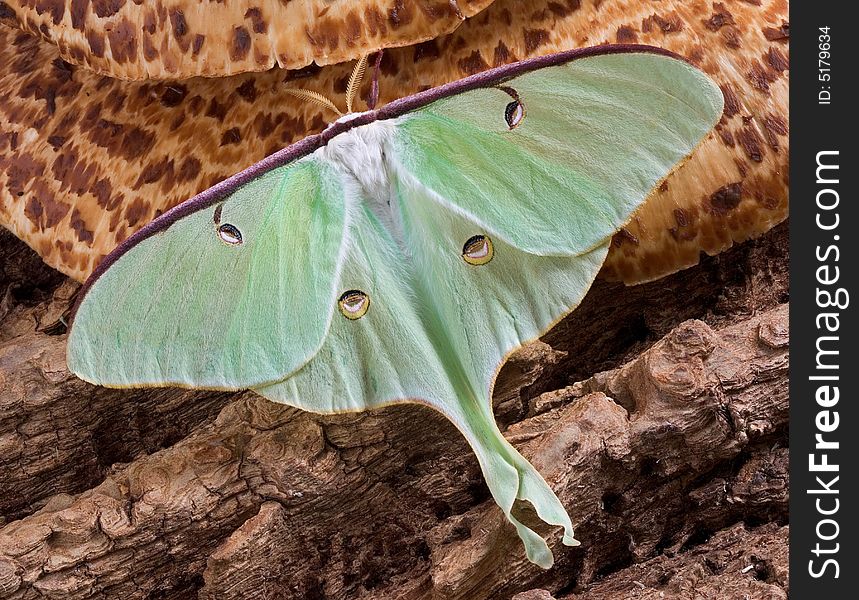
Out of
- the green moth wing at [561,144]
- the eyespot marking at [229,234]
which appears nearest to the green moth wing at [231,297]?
the eyespot marking at [229,234]

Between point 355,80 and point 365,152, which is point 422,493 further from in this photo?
point 355,80

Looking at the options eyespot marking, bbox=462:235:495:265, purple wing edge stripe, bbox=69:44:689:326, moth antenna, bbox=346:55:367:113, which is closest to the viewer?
purple wing edge stripe, bbox=69:44:689:326

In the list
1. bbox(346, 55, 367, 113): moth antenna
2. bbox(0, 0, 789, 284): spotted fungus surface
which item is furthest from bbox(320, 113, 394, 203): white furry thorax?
bbox(0, 0, 789, 284): spotted fungus surface

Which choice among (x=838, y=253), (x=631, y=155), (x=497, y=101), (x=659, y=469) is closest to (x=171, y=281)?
(x=497, y=101)

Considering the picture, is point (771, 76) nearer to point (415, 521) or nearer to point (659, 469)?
point (659, 469)

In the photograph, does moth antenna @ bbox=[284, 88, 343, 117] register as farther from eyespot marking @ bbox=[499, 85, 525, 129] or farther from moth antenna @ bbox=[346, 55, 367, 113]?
eyespot marking @ bbox=[499, 85, 525, 129]

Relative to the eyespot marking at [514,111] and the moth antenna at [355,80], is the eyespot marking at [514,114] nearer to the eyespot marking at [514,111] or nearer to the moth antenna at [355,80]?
the eyespot marking at [514,111]
